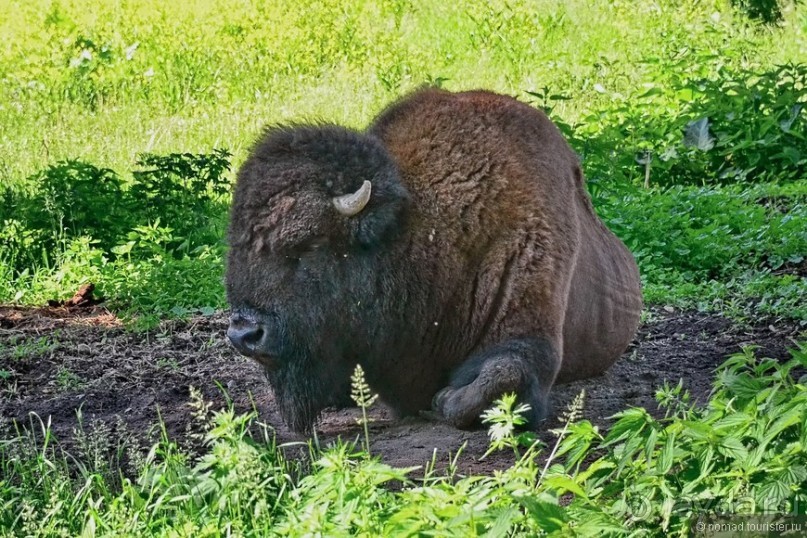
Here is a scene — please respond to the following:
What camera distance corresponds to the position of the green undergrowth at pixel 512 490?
344 cm

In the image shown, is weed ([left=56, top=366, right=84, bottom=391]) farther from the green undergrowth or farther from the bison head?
the green undergrowth

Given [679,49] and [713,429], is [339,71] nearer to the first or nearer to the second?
[679,49]

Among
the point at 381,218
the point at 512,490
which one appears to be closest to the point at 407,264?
the point at 381,218

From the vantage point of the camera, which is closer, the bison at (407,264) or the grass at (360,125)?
the grass at (360,125)

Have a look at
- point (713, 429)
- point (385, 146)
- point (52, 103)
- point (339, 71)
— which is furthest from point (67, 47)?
point (713, 429)

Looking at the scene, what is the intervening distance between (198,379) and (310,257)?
131cm

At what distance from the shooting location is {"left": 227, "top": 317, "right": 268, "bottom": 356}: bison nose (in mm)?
4973

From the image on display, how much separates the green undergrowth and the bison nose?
25.4 inches

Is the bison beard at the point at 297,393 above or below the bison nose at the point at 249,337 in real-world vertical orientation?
below

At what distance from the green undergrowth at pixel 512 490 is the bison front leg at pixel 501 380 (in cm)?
63

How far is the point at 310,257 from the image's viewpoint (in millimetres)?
5082

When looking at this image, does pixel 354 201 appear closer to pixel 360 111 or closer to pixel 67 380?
pixel 67 380

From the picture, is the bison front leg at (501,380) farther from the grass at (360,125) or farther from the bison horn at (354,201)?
the bison horn at (354,201)

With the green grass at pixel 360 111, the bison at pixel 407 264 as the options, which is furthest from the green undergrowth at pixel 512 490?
the green grass at pixel 360 111
